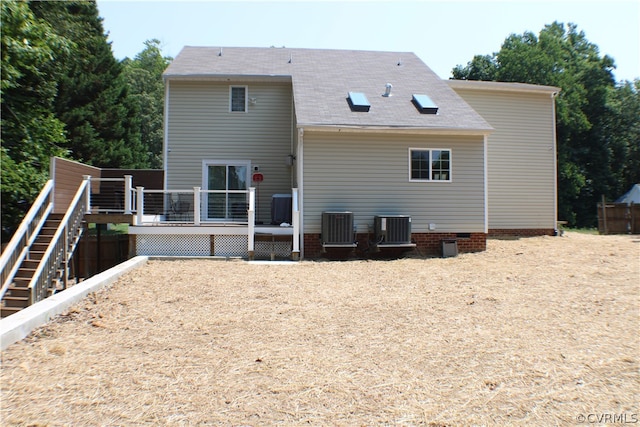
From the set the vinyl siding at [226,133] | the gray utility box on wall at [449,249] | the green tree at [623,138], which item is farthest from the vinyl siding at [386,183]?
the green tree at [623,138]

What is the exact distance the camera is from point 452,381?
3.76m

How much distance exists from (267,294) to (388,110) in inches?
298

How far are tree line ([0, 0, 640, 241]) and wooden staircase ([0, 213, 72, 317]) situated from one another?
158 inches

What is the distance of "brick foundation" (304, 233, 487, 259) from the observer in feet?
36.2

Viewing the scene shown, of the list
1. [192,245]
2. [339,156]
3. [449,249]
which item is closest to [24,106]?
[192,245]

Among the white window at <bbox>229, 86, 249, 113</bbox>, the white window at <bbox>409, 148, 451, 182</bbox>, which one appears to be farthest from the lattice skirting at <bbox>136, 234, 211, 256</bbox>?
the white window at <bbox>409, 148, 451, 182</bbox>

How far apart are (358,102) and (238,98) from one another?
450 cm

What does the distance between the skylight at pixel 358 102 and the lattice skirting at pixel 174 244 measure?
5.56 meters

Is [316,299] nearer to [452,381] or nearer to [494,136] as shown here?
[452,381]

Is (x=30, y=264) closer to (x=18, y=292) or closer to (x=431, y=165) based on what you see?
(x=18, y=292)

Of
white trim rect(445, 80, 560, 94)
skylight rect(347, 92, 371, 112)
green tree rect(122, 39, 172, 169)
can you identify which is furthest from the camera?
green tree rect(122, 39, 172, 169)

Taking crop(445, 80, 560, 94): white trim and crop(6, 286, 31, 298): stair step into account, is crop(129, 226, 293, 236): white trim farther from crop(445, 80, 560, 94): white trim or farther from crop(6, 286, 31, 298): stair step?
crop(445, 80, 560, 94): white trim

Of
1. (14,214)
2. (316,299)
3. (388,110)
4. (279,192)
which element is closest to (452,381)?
(316,299)

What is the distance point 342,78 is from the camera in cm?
1457
